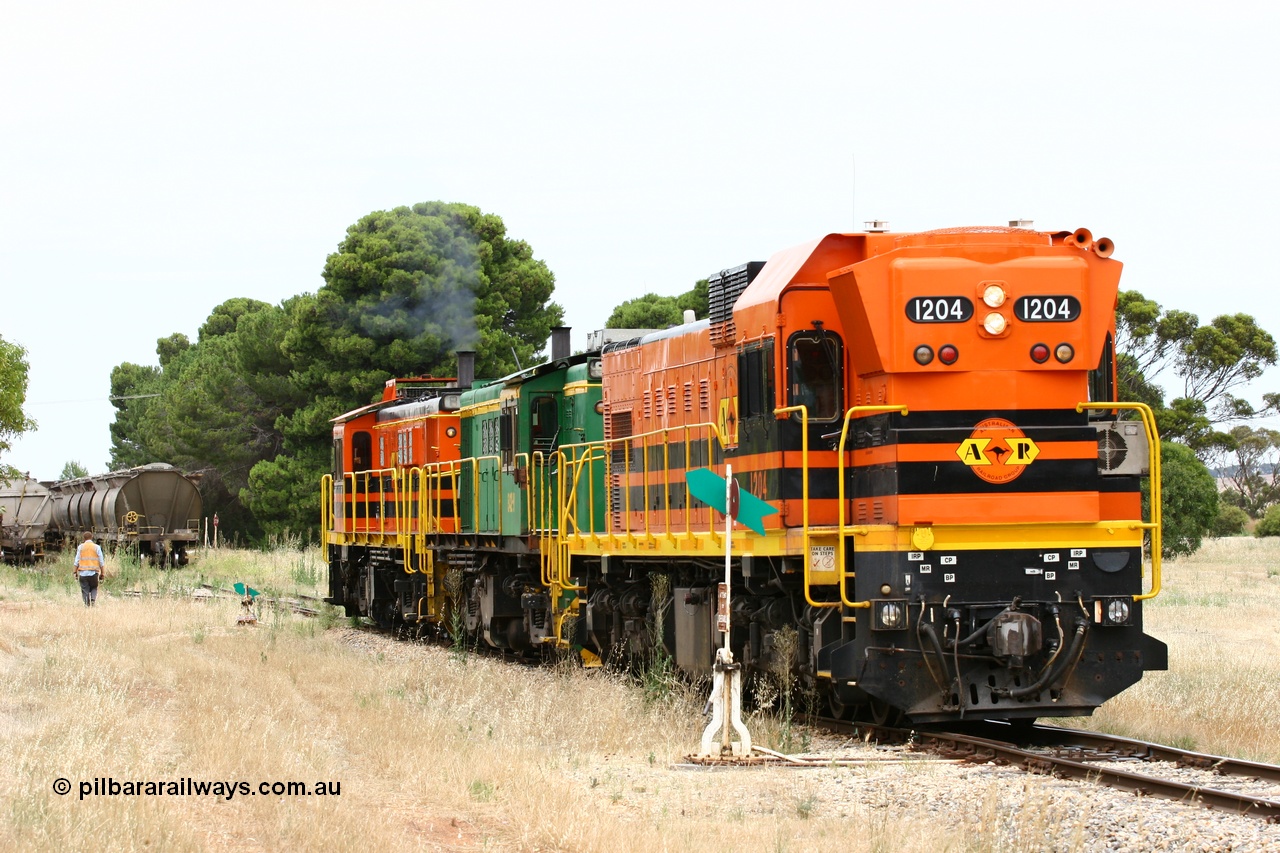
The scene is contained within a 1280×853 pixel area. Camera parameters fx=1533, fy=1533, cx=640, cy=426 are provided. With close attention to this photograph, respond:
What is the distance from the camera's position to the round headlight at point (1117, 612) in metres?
12.0

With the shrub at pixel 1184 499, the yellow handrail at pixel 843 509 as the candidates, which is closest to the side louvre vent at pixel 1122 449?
the yellow handrail at pixel 843 509

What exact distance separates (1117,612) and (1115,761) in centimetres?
122

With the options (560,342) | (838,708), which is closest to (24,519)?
(560,342)

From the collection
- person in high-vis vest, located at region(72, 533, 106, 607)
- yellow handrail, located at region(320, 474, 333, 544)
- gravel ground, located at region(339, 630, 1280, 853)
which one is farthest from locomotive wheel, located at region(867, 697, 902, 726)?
person in high-vis vest, located at region(72, 533, 106, 607)

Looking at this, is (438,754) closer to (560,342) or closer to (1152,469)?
(1152,469)

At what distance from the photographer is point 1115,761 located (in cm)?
1134

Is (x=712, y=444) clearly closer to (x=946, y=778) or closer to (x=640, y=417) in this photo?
(x=640, y=417)

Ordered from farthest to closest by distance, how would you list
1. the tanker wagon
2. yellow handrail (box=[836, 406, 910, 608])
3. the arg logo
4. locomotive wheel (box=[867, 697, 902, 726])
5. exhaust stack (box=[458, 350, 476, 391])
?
1. the tanker wagon
2. exhaust stack (box=[458, 350, 476, 391])
3. locomotive wheel (box=[867, 697, 902, 726])
4. the arg logo
5. yellow handrail (box=[836, 406, 910, 608])

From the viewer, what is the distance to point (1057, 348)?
12125 millimetres

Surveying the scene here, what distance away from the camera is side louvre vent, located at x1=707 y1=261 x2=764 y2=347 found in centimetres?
1394

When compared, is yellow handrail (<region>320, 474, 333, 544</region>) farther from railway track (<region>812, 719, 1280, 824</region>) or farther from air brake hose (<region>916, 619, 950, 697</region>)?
air brake hose (<region>916, 619, 950, 697</region>)

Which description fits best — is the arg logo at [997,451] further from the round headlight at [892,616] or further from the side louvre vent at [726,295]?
the side louvre vent at [726,295]

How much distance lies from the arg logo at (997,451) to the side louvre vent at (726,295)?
2.66 m

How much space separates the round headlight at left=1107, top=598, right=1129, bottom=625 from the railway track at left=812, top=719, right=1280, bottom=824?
0.92 m
